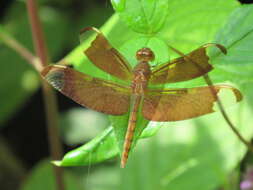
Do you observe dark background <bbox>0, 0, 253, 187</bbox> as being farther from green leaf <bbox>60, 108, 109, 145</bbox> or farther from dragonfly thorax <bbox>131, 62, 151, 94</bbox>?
dragonfly thorax <bbox>131, 62, 151, 94</bbox>

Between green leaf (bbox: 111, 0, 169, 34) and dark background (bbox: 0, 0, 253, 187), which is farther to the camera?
dark background (bbox: 0, 0, 253, 187)

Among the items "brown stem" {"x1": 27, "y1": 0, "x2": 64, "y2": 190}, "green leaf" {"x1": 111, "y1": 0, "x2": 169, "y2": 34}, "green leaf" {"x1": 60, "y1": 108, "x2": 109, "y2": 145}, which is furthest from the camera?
"green leaf" {"x1": 60, "y1": 108, "x2": 109, "y2": 145}

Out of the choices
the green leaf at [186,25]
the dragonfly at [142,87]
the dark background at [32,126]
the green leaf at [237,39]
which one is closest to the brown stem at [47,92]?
the green leaf at [186,25]

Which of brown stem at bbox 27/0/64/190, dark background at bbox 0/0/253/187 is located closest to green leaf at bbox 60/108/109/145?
dark background at bbox 0/0/253/187

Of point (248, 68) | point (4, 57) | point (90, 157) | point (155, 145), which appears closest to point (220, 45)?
point (248, 68)

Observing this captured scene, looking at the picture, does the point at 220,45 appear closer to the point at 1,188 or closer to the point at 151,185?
the point at 151,185

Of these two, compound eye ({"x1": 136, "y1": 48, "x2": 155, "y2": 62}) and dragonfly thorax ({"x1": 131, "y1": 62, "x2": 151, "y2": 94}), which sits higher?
compound eye ({"x1": 136, "y1": 48, "x2": 155, "y2": 62})
